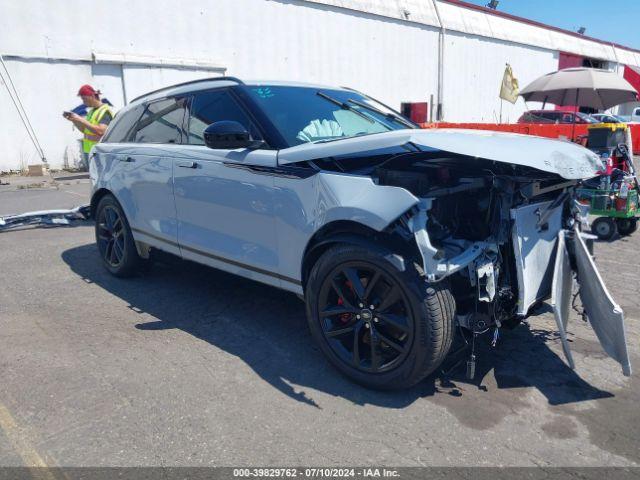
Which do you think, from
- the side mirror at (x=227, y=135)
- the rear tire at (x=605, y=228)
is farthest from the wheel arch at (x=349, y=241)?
the rear tire at (x=605, y=228)

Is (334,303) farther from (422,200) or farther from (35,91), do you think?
(35,91)

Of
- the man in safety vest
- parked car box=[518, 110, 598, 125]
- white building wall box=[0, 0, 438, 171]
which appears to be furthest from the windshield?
parked car box=[518, 110, 598, 125]

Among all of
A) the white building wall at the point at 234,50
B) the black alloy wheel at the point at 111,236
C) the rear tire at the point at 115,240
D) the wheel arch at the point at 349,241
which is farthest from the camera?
the white building wall at the point at 234,50

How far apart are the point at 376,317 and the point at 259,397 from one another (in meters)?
0.82

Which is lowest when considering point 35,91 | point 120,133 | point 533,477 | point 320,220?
point 533,477

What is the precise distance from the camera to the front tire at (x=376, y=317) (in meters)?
Result: 2.74

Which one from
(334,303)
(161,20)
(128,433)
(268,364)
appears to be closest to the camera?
(128,433)

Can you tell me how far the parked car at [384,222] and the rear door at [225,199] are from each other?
0.04ft

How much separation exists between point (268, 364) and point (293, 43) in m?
17.5

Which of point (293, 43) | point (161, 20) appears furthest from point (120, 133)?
point (293, 43)

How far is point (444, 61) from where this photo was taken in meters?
25.5

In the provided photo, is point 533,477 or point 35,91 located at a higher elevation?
point 35,91

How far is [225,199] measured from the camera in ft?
12.1

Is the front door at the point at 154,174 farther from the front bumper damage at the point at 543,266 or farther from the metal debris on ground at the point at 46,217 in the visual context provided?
the metal debris on ground at the point at 46,217
